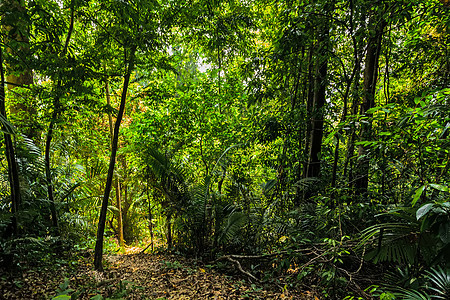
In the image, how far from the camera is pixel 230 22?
15.9ft

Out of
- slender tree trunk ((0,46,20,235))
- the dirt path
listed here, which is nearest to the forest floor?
the dirt path

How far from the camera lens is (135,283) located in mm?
3076

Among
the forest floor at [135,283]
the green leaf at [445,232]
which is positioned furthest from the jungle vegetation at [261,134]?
the forest floor at [135,283]

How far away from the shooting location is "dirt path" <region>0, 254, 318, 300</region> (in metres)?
2.47

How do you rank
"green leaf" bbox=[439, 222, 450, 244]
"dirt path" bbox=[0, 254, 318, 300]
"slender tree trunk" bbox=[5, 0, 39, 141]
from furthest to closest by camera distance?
"dirt path" bbox=[0, 254, 318, 300] < "slender tree trunk" bbox=[5, 0, 39, 141] < "green leaf" bbox=[439, 222, 450, 244]

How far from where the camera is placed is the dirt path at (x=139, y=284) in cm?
247

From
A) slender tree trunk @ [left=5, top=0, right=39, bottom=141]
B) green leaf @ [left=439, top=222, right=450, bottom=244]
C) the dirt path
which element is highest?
slender tree trunk @ [left=5, top=0, right=39, bottom=141]

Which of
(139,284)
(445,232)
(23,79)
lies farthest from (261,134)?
(23,79)

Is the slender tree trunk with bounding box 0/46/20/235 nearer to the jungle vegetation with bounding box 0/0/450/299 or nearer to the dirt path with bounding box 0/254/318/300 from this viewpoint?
the jungle vegetation with bounding box 0/0/450/299

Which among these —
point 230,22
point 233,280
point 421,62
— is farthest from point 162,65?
point 421,62

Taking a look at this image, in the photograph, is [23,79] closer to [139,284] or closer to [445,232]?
[139,284]

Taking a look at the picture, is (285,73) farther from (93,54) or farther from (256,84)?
(93,54)

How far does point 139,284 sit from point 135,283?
5 centimetres

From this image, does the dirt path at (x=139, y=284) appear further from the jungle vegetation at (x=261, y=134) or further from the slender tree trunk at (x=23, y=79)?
the slender tree trunk at (x=23, y=79)
